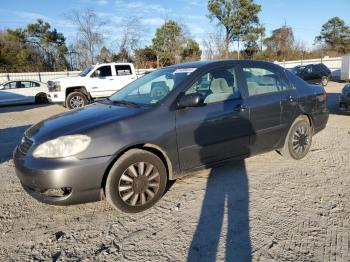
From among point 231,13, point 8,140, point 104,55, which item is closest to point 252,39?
point 231,13

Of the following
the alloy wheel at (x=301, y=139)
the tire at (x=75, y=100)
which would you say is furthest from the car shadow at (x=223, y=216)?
the tire at (x=75, y=100)

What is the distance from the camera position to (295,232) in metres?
3.17

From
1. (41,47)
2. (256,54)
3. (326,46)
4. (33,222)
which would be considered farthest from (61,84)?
(326,46)

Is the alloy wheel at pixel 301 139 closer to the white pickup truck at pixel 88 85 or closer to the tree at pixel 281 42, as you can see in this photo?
the white pickup truck at pixel 88 85

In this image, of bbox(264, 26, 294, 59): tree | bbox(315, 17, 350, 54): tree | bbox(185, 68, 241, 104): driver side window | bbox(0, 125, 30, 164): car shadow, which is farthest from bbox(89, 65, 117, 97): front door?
bbox(315, 17, 350, 54): tree

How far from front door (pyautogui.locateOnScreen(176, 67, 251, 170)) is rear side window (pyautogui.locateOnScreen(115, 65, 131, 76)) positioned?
33.1ft

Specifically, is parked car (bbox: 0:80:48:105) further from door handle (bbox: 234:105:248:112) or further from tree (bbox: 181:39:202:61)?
tree (bbox: 181:39:202:61)

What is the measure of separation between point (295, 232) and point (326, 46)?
5793 centimetres

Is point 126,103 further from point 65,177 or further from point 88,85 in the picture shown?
point 88,85

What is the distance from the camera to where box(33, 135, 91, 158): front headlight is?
10.9 feet

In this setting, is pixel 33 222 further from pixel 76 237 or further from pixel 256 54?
pixel 256 54

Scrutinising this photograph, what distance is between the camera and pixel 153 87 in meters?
4.43

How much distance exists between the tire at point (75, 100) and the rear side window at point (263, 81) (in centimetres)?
924

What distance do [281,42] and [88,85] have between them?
128 ft
